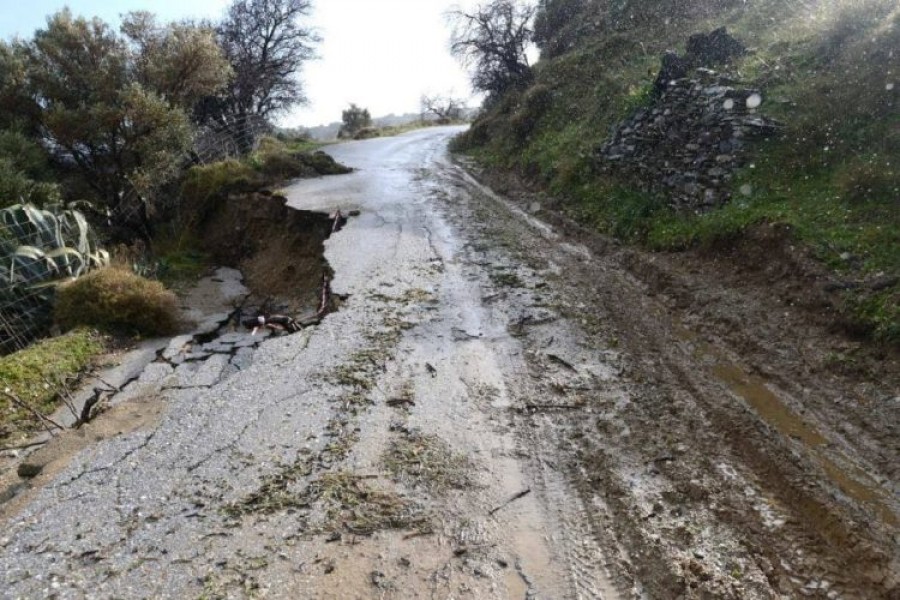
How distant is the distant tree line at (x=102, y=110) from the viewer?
1159 centimetres

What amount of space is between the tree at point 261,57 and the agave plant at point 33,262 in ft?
49.7

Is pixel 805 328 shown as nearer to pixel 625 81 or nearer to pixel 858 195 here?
pixel 858 195

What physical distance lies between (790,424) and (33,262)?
9.26 metres

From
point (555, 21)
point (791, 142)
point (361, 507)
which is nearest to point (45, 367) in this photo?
point (361, 507)

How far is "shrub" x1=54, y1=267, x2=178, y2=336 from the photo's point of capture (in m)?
7.18

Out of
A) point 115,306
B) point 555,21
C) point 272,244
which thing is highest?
point 555,21

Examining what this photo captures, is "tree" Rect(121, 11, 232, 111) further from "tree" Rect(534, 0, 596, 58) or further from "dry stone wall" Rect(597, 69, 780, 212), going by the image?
"tree" Rect(534, 0, 596, 58)

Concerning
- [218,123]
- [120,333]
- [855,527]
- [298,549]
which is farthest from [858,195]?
[218,123]

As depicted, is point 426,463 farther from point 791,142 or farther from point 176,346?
point 791,142

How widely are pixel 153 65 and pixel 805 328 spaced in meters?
13.5

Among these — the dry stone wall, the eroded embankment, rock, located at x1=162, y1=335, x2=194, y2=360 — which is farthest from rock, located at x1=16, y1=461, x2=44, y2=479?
the dry stone wall

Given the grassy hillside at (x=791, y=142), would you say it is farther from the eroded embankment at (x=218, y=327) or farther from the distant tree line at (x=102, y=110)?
the distant tree line at (x=102, y=110)

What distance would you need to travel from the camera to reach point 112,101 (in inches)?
478

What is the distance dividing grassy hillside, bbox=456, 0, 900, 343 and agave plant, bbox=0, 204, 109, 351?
788cm
